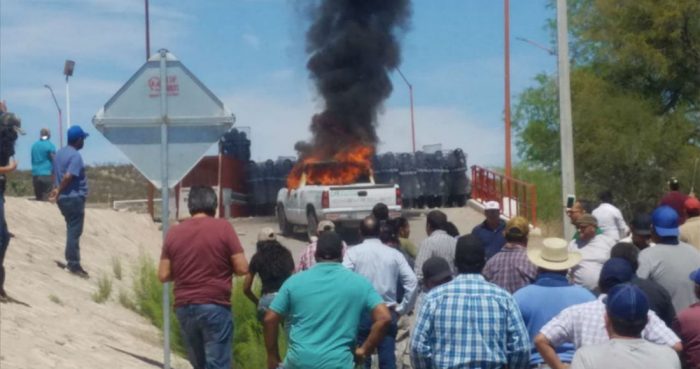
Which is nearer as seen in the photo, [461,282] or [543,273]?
[461,282]

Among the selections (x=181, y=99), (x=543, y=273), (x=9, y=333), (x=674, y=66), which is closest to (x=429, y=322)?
(x=543, y=273)

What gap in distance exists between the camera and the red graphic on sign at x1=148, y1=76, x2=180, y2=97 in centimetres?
1049

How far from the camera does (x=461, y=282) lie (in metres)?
7.23

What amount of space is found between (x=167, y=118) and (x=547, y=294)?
393 cm

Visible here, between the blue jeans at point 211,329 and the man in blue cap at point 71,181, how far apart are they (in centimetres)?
678

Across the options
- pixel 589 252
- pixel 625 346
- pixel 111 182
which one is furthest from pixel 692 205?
pixel 111 182

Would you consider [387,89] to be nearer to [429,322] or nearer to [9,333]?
[9,333]

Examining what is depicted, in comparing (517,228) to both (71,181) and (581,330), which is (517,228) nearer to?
(581,330)

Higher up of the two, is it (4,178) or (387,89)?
(387,89)

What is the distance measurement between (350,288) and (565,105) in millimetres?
13010

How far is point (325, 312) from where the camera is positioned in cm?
758

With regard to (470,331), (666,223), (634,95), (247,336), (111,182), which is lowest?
(247,336)

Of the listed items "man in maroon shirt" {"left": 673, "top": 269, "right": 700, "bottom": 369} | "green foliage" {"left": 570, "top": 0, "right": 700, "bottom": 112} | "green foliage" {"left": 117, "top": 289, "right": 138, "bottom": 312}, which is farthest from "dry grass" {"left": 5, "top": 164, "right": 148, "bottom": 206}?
"man in maroon shirt" {"left": 673, "top": 269, "right": 700, "bottom": 369}

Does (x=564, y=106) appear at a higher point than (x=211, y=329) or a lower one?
higher
